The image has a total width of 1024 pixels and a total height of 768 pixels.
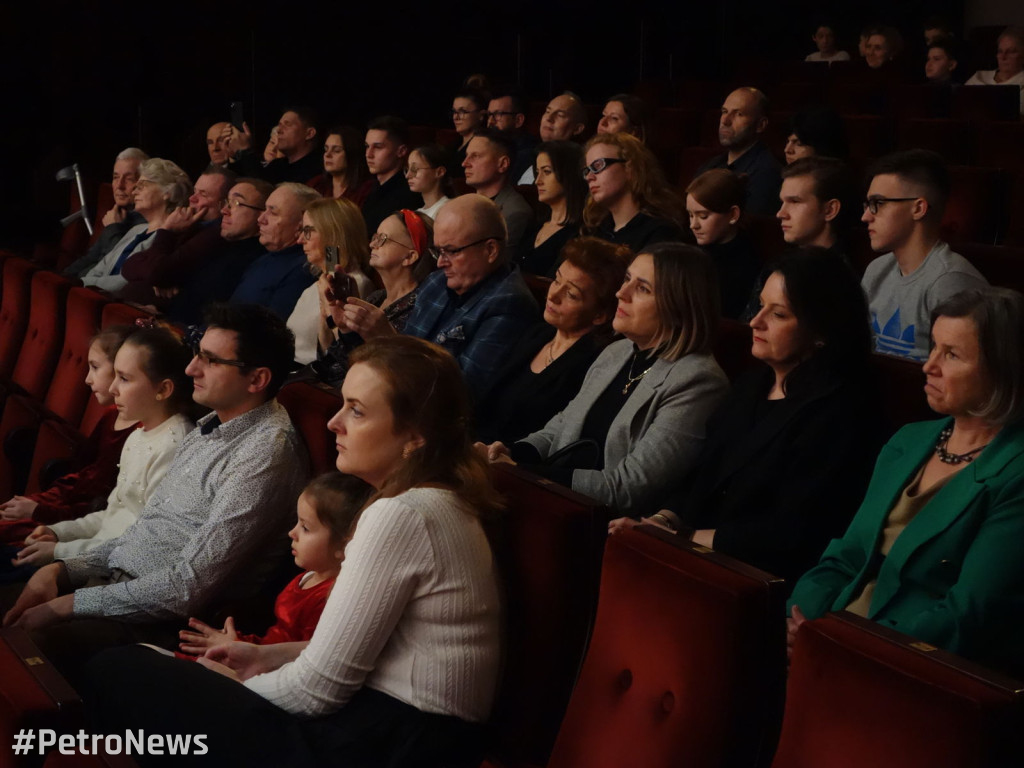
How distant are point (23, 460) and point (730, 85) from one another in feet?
9.99

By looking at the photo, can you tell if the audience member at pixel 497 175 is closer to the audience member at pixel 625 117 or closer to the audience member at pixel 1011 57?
the audience member at pixel 625 117

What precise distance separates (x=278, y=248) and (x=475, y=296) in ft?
2.23

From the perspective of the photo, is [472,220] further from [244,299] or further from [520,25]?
[520,25]

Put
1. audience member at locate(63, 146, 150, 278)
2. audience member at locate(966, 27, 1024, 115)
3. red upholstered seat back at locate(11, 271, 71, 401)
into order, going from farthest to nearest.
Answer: audience member at locate(966, 27, 1024, 115) < audience member at locate(63, 146, 150, 278) < red upholstered seat back at locate(11, 271, 71, 401)

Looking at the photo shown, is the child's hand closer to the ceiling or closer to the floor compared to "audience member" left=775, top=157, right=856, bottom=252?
closer to the floor

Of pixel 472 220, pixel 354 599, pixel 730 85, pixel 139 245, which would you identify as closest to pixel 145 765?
pixel 354 599

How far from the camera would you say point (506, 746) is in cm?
103

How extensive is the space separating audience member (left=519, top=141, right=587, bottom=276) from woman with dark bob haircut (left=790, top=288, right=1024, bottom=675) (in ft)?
4.21

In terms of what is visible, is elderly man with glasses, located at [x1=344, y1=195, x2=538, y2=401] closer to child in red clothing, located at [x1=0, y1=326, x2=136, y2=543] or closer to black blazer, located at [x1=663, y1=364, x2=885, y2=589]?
child in red clothing, located at [x1=0, y1=326, x2=136, y2=543]

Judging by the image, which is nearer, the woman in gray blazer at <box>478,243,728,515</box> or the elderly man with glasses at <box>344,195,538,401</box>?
the woman in gray blazer at <box>478,243,728,515</box>

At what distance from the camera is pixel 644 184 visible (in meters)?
2.17

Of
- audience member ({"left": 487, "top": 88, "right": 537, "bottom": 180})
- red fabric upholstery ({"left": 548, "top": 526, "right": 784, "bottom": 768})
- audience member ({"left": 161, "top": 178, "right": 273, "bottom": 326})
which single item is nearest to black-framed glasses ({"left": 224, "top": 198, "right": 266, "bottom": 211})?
audience member ({"left": 161, "top": 178, "right": 273, "bottom": 326})

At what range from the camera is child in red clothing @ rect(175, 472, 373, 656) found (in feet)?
3.84

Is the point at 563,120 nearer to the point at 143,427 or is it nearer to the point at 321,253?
the point at 321,253
